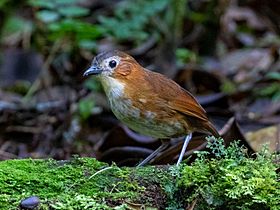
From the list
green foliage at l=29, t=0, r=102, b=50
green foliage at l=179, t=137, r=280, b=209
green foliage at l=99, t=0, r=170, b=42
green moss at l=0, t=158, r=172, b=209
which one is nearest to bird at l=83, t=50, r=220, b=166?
green moss at l=0, t=158, r=172, b=209

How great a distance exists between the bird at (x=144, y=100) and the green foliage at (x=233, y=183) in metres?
0.86

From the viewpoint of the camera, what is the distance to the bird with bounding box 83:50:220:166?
14.1ft

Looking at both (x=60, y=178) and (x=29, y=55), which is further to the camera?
(x=29, y=55)

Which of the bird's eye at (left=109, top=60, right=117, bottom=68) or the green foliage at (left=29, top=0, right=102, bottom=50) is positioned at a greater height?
the bird's eye at (left=109, top=60, right=117, bottom=68)

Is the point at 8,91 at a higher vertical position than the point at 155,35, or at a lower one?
lower

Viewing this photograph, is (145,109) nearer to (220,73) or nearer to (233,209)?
(233,209)

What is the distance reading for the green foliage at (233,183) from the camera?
3.17 meters

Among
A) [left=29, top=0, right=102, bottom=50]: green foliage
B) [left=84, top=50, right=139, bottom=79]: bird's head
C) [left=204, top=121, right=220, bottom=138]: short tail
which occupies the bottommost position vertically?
[left=204, top=121, right=220, bottom=138]: short tail

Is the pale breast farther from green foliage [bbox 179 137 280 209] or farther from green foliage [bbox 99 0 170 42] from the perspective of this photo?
green foliage [bbox 99 0 170 42]

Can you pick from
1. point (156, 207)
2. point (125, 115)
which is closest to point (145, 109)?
point (125, 115)

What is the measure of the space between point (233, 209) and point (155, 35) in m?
5.32

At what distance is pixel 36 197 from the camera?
10.6 ft

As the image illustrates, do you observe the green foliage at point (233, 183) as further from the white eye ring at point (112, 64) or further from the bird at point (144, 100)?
the white eye ring at point (112, 64)

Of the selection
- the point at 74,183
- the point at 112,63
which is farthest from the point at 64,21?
the point at 74,183
